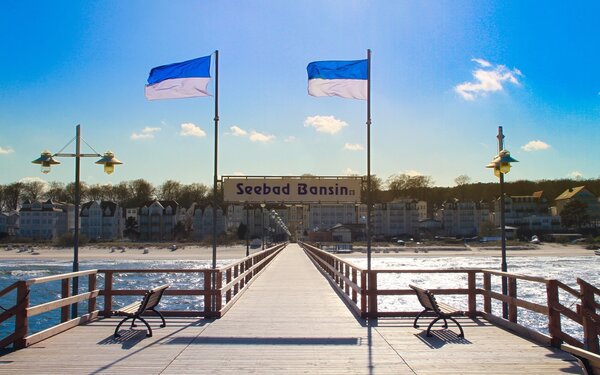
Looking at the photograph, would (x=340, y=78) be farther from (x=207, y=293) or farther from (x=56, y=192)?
(x=56, y=192)

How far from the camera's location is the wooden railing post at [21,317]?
813 cm

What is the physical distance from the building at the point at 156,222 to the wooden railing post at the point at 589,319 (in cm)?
12793

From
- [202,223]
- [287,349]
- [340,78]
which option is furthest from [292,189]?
[202,223]

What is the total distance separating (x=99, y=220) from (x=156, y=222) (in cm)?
1354

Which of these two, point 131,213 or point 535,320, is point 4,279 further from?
point 131,213

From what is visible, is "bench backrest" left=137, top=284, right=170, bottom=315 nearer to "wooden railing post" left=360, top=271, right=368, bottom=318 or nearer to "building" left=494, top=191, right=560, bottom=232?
"wooden railing post" left=360, top=271, right=368, bottom=318

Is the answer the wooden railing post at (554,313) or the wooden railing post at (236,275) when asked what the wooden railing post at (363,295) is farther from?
the wooden railing post at (236,275)

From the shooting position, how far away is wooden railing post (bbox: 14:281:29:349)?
8.13 m

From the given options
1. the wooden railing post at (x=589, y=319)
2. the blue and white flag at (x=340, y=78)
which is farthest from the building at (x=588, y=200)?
the wooden railing post at (x=589, y=319)

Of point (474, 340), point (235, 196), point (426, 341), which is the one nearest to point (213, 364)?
point (426, 341)

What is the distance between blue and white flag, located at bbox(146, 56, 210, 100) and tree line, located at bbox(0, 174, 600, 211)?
9080cm

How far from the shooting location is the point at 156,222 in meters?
131

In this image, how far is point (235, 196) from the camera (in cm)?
1608

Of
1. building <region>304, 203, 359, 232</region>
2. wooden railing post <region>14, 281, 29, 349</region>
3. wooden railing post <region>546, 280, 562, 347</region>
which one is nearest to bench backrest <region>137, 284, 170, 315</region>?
wooden railing post <region>14, 281, 29, 349</region>
